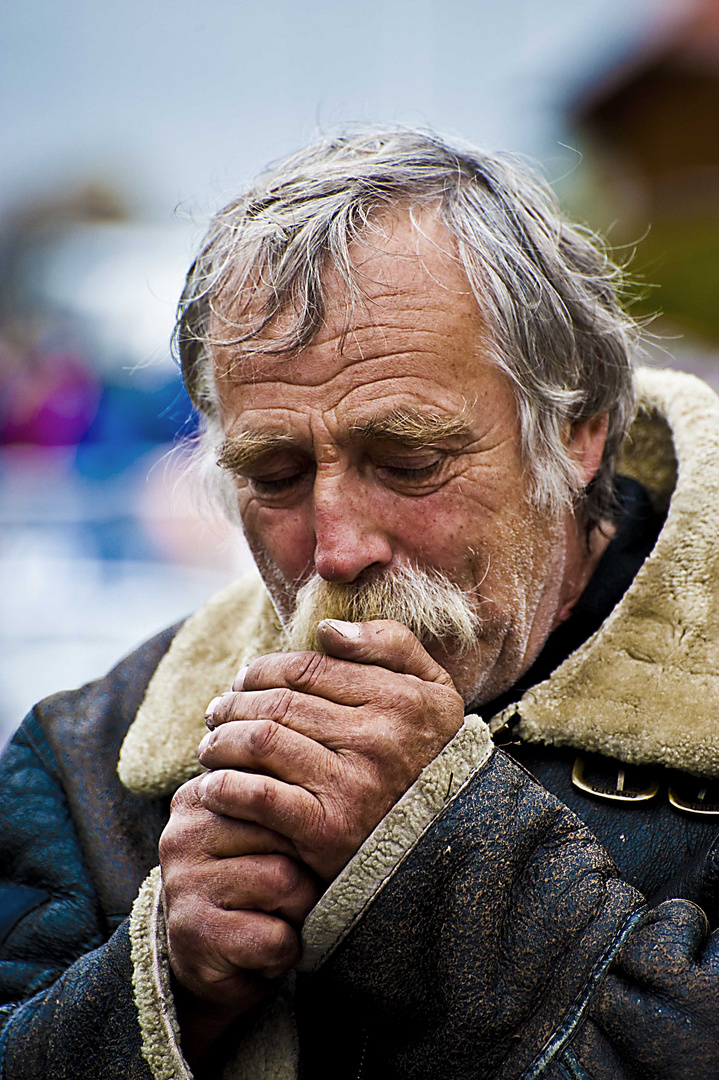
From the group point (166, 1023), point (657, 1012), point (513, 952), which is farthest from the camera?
point (166, 1023)

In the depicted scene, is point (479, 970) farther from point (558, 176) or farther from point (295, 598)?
point (558, 176)

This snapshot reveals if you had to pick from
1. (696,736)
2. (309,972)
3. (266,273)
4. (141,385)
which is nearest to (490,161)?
(266,273)

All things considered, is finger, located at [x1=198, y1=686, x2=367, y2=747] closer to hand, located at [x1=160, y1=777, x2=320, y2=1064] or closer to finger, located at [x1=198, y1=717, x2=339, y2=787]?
finger, located at [x1=198, y1=717, x2=339, y2=787]

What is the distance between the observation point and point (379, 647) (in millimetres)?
1527

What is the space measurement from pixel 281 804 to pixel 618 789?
661mm

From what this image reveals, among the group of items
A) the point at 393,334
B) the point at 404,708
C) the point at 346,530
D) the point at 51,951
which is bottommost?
the point at 51,951

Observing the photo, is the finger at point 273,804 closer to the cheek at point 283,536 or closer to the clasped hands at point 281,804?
the clasped hands at point 281,804

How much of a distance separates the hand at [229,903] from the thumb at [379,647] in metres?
0.31

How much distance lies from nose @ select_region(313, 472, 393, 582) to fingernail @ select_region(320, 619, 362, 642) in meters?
0.17

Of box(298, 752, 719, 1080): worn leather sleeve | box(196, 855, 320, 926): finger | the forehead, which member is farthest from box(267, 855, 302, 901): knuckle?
the forehead

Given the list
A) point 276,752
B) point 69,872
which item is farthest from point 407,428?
point 69,872

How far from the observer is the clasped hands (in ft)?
4.58

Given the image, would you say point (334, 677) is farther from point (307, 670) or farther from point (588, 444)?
Result: point (588, 444)

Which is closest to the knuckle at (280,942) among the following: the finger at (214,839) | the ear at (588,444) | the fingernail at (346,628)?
the finger at (214,839)
